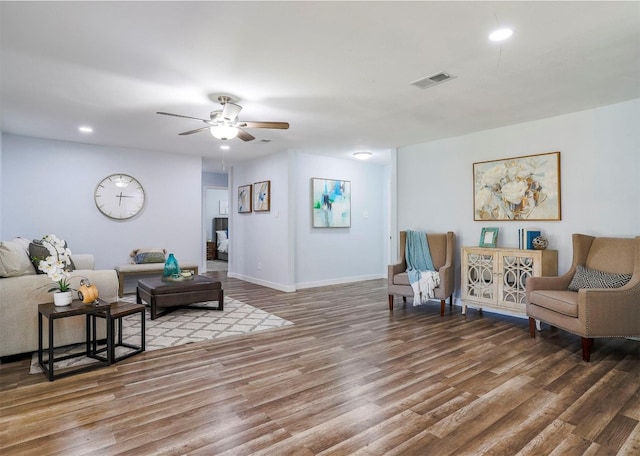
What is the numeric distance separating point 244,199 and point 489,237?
4737mm

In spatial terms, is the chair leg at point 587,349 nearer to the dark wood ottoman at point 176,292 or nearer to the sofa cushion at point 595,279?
the sofa cushion at point 595,279

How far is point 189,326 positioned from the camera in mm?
4008

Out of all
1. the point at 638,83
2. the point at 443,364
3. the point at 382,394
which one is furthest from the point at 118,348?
the point at 638,83

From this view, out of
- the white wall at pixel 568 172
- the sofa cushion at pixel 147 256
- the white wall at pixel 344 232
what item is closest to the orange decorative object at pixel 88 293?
the sofa cushion at pixel 147 256

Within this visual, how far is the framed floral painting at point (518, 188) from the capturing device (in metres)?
4.19

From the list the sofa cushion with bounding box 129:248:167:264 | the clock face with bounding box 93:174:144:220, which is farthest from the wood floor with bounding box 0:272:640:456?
the clock face with bounding box 93:174:144:220

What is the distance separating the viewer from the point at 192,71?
117 inches

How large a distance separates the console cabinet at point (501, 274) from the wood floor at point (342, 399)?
614 mm

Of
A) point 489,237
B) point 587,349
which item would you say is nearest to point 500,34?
point 587,349

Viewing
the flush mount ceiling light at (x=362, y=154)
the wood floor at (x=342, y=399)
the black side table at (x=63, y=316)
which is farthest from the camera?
the flush mount ceiling light at (x=362, y=154)

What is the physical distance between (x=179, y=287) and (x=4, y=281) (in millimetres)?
1719

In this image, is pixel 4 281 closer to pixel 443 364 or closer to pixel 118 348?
pixel 118 348

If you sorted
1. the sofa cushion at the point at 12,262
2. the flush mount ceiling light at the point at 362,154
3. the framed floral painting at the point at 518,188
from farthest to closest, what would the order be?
1. the flush mount ceiling light at the point at 362,154
2. the framed floral painting at the point at 518,188
3. the sofa cushion at the point at 12,262

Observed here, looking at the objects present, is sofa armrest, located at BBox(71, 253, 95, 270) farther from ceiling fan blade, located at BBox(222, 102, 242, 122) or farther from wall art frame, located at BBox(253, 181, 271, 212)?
ceiling fan blade, located at BBox(222, 102, 242, 122)
